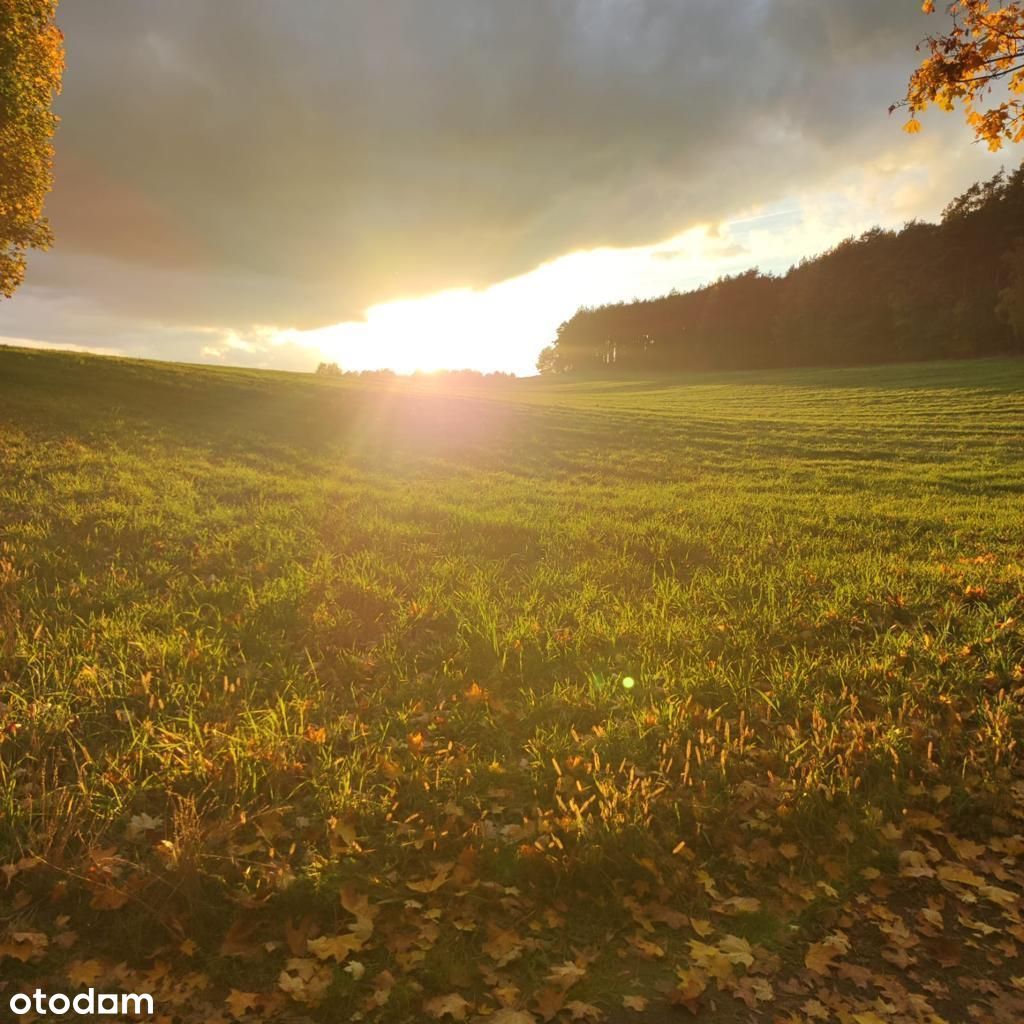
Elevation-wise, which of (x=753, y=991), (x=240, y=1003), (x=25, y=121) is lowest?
(x=753, y=991)

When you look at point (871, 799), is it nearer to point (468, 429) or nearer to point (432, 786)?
point (432, 786)

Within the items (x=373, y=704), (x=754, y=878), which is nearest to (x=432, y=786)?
(x=373, y=704)

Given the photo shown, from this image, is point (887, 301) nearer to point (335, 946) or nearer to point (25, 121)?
point (25, 121)

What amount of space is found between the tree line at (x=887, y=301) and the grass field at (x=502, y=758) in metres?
60.0

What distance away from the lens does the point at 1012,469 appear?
1722 centimetres

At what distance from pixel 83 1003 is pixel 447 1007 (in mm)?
1735

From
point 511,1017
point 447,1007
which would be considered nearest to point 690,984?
point 511,1017

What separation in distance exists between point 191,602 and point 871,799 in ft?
23.2

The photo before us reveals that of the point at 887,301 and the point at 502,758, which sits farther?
the point at 887,301

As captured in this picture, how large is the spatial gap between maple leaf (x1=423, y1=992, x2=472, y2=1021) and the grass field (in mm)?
11

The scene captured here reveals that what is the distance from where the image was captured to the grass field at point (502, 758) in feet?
11.3

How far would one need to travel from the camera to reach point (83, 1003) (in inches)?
123

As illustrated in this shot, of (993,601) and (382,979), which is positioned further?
(993,601)

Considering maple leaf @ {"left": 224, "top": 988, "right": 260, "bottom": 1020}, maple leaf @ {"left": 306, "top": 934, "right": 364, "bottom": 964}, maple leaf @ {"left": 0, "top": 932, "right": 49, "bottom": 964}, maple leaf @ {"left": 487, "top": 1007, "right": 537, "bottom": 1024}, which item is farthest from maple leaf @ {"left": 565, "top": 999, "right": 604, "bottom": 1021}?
maple leaf @ {"left": 0, "top": 932, "right": 49, "bottom": 964}
